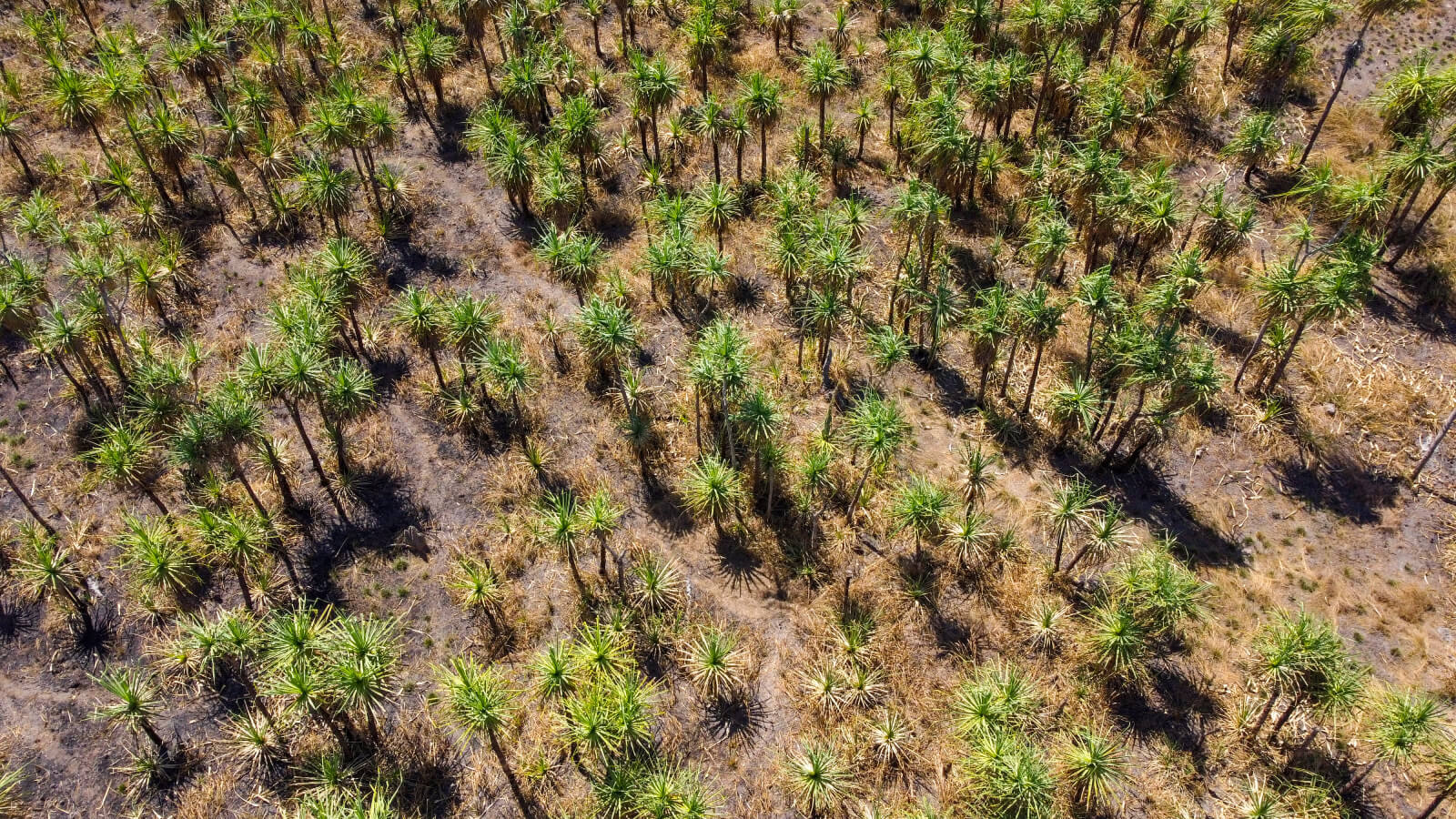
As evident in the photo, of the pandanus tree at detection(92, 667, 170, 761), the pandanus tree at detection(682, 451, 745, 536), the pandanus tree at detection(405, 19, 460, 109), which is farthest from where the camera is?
the pandanus tree at detection(405, 19, 460, 109)

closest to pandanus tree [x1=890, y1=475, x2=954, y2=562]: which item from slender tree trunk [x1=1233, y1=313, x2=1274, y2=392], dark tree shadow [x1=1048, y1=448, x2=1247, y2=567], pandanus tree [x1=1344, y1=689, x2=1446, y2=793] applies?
dark tree shadow [x1=1048, y1=448, x2=1247, y2=567]

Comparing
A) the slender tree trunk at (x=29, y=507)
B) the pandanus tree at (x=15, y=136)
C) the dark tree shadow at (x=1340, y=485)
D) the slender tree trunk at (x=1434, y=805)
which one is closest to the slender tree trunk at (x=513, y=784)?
the slender tree trunk at (x=29, y=507)

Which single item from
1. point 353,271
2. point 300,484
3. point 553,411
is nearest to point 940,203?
point 553,411

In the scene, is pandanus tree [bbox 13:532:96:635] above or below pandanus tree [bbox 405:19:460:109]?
below

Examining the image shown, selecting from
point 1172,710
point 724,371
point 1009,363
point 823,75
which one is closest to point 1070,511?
point 1172,710

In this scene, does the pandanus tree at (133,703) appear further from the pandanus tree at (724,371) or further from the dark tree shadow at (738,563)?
the pandanus tree at (724,371)

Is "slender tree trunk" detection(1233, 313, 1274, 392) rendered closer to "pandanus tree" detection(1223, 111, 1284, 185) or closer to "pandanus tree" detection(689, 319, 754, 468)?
"pandanus tree" detection(1223, 111, 1284, 185)

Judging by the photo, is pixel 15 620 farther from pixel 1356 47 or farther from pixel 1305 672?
pixel 1356 47

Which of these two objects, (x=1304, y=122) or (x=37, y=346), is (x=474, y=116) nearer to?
(x=37, y=346)
